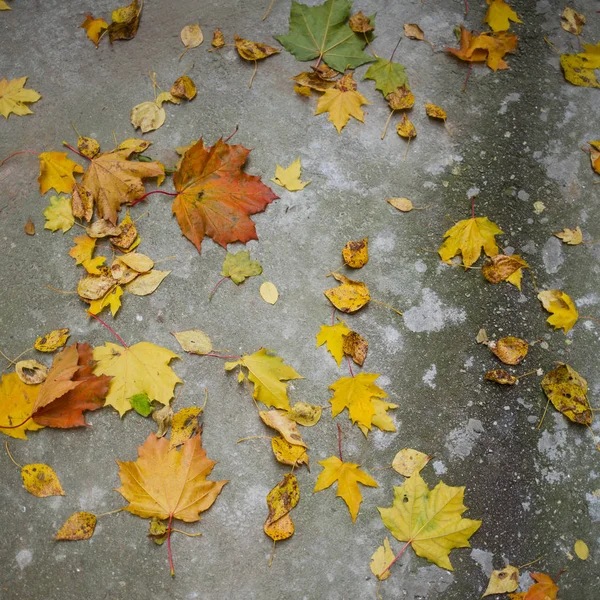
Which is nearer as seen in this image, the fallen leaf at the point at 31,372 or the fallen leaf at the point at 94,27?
the fallen leaf at the point at 31,372

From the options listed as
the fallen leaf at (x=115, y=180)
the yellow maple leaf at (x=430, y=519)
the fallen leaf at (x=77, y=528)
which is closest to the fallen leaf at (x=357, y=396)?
the yellow maple leaf at (x=430, y=519)

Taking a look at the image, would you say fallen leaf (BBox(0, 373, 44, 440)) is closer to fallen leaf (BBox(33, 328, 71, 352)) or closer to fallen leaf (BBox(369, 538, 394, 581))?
fallen leaf (BBox(33, 328, 71, 352))

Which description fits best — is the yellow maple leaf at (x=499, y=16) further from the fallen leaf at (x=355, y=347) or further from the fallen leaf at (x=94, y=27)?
the fallen leaf at (x=94, y=27)

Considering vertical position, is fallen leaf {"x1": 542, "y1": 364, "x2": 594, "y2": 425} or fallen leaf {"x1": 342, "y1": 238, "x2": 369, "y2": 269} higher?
fallen leaf {"x1": 342, "y1": 238, "x2": 369, "y2": 269}

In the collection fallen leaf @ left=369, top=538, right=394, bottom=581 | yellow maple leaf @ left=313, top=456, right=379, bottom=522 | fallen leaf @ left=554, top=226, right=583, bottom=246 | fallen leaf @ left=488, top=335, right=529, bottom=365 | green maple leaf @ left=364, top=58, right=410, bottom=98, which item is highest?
green maple leaf @ left=364, top=58, right=410, bottom=98

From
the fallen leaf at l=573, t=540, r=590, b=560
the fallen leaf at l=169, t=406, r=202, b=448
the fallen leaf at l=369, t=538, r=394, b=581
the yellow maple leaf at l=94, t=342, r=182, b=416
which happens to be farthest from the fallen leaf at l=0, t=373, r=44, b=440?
the fallen leaf at l=573, t=540, r=590, b=560

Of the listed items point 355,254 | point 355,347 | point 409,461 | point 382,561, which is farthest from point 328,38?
point 382,561

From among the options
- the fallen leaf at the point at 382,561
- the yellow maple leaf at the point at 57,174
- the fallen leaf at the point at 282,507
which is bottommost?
the fallen leaf at the point at 382,561
